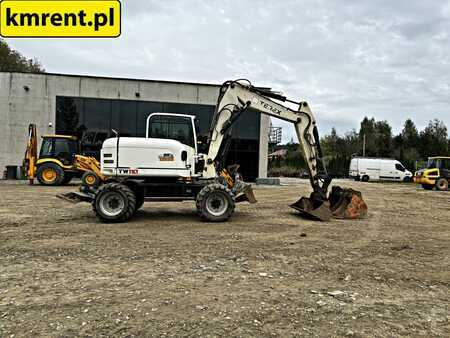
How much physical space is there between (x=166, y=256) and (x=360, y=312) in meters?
2.99

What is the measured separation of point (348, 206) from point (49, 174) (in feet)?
48.4

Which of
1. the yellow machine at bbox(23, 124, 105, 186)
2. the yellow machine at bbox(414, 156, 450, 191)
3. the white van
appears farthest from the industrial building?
the white van

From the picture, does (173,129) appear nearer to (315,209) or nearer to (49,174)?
(315,209)

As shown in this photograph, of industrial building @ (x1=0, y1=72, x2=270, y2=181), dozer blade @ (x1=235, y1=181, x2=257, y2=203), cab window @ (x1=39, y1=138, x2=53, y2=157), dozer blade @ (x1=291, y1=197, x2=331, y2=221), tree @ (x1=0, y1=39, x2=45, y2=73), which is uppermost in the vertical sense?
tree @ (x1=0, y1=39, x2=45, y2=73)

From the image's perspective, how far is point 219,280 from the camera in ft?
14.6

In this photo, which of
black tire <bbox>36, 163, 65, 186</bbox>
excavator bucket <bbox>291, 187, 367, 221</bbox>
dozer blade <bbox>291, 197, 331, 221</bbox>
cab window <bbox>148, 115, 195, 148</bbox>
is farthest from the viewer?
black tire <bbox>36, 163, 65, 186</bbox>

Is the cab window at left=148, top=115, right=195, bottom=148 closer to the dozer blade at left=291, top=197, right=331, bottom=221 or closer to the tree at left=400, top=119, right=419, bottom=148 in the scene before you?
the dozer blade at left=291, top=197, right=331, bottom=221

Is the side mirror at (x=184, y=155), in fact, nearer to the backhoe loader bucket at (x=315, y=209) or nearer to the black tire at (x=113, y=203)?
the black tire at (x=113, y=203)

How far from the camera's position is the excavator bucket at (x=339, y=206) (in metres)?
9.47

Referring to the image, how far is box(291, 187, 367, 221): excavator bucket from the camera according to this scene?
9472 mm

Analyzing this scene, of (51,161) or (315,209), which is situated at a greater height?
(51,161)

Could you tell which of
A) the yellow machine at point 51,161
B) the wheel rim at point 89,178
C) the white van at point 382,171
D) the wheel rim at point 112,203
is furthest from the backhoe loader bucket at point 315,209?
the white van at point 382,171

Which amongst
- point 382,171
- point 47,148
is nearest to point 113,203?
point 47,148

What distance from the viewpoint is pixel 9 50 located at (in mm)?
40906
